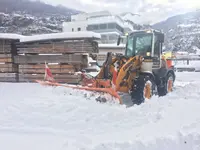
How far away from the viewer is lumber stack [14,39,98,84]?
11376mm

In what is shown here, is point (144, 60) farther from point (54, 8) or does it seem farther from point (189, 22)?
point (189, 22)

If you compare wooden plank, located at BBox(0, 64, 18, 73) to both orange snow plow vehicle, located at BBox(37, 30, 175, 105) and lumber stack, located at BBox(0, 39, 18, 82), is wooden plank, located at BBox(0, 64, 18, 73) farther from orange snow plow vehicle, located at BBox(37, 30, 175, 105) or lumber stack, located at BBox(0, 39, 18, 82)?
orange snow plow vehicle, located at BBox(37, 30, 175, 105)

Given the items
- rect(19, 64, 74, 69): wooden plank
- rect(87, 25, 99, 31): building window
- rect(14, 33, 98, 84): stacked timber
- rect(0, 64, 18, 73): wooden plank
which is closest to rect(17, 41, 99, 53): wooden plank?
rect(14, 33, 98, 84): stacked timber

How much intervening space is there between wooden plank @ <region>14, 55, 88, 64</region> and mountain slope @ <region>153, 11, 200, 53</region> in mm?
64485

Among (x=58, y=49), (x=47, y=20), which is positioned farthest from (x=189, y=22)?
(x=58, y=49)

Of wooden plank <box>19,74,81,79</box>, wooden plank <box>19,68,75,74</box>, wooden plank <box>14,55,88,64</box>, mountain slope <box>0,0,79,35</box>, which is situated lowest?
wooden plank <box>19,74,81,79</box>

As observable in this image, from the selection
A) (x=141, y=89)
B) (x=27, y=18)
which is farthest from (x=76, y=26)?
(x=141, y=89)

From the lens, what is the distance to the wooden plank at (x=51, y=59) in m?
11.4

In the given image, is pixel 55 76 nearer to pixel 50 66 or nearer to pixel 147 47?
pixel 50 66

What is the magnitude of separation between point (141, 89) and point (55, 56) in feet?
16.1

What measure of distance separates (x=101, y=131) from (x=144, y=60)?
4370 millimetres

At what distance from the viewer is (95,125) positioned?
541cm

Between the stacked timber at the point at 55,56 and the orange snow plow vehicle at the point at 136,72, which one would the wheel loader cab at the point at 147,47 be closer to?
the orange snow plow vehicle at the point at 136,72

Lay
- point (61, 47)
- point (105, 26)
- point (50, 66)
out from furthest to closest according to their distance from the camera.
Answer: point (105, 26) → point (50, 66) → point (61, 47)
